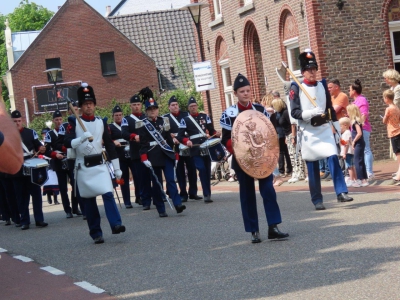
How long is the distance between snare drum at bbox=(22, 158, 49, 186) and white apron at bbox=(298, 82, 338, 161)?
16.0ft

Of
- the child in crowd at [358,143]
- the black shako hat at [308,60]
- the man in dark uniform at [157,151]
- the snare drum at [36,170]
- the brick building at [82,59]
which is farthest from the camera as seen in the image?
the brick building at [82,59]

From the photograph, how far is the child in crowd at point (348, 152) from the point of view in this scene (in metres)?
15.2

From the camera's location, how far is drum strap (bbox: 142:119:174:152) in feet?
46.2

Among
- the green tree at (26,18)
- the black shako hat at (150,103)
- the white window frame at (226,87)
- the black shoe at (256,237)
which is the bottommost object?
the black shoe at (256,237)

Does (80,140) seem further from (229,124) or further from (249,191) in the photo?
(249,191)

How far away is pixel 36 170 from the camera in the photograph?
1448cm

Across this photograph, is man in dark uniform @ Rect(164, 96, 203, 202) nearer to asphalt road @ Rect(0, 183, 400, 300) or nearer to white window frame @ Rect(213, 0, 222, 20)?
asphalt road @ Rect(0, 183, 400, 300)

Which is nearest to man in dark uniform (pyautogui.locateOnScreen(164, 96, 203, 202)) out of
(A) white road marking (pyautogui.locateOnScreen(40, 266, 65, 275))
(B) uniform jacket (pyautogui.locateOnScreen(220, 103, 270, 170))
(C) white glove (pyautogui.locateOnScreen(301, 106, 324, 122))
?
(C) white glove (pyautogui.locateOnScreen(301, 106, 324, 122))

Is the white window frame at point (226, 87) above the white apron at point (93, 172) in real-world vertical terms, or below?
above

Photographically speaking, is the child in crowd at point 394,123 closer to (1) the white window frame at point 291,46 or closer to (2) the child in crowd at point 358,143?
(2) the child in crowd at point 358,143

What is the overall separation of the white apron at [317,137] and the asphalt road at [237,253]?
2.60ft

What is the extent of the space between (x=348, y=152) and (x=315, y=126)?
3.57 meters

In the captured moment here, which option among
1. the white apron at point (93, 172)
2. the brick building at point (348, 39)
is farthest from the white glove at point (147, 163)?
the brick building at point (348, 39)

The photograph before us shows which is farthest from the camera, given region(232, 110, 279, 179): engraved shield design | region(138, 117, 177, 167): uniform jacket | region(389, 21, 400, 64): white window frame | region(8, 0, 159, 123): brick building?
region(8, 0, 159, 123): brick building
